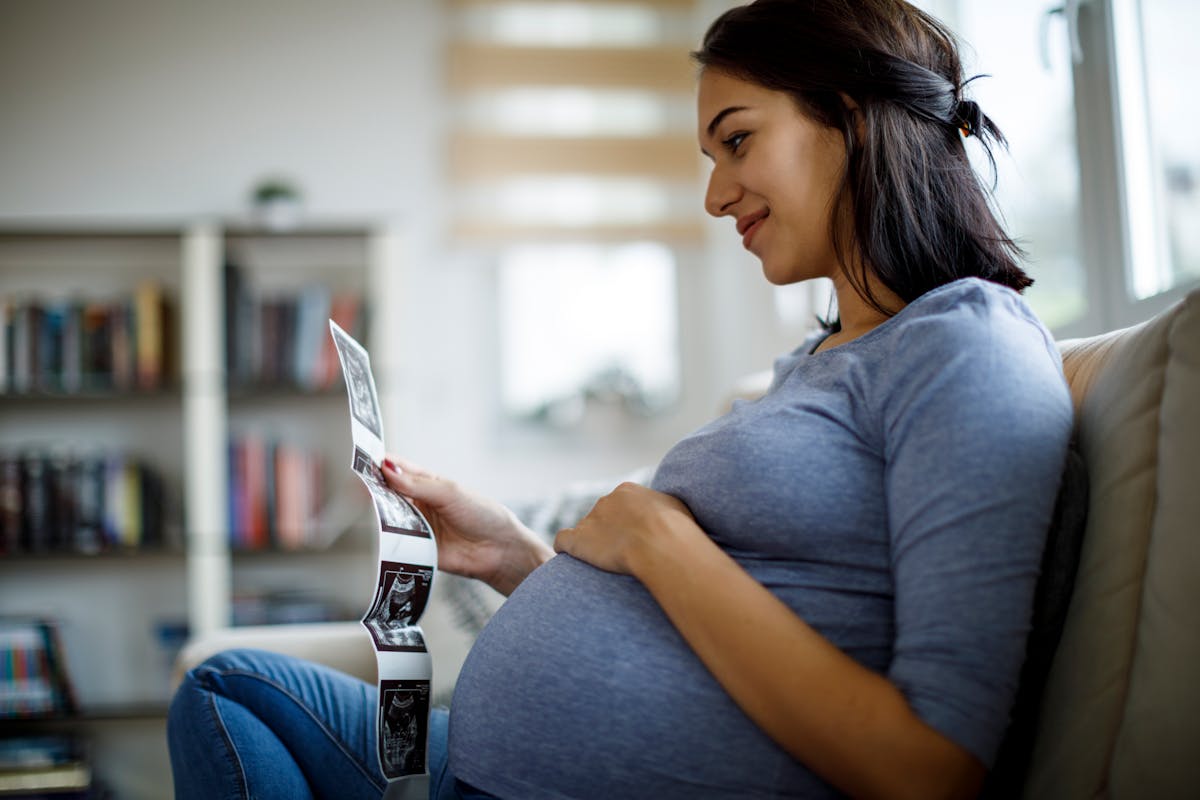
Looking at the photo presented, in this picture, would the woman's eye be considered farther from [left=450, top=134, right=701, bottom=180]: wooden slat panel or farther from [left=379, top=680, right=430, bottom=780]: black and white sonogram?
[left=450, top=134, right=701, bottom=180]: wooden slat panel

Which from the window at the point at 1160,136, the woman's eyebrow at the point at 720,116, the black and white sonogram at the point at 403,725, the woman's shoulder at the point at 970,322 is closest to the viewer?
the woman's shoulder at the point at 970,322

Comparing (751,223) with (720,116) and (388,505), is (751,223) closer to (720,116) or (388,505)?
(720,116)

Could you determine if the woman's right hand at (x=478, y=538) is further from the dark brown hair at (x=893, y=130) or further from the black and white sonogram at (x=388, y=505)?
the dark brown hair at (x=893, y=130)

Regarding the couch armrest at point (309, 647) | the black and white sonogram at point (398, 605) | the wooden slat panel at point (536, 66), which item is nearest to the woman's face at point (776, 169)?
the black and white sonogram at point (398, 605)

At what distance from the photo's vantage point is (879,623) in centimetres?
87

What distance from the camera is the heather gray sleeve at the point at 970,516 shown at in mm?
749

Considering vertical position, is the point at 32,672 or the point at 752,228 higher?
the point at 752,228

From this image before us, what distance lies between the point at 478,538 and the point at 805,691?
24.0 inches

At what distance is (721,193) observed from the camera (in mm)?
1196

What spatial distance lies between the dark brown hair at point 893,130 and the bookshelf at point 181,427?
2165mm

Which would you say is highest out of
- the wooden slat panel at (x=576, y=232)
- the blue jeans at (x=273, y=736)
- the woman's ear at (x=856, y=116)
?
the wooden slat panel at (x=576, y=232)

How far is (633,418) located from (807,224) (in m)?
2.42

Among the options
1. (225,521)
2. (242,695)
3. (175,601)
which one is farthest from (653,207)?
(242,695)

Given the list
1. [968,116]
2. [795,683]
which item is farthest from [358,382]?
[968,116]
